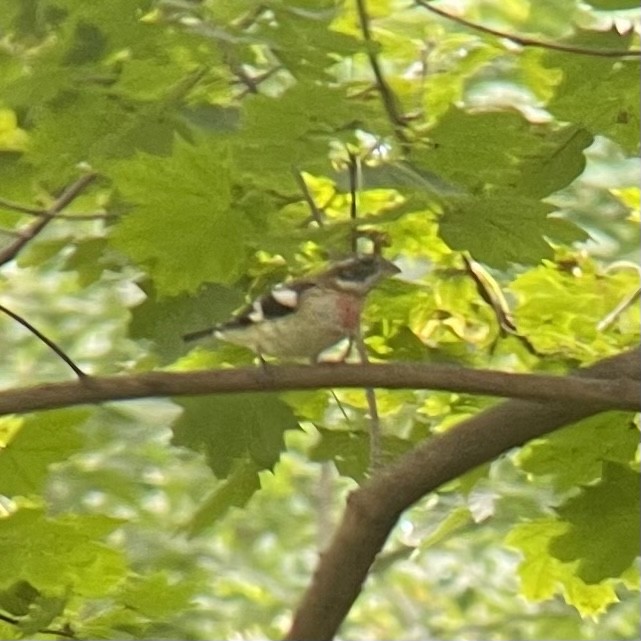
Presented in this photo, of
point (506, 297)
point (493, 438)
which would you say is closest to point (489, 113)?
point (493, 438)

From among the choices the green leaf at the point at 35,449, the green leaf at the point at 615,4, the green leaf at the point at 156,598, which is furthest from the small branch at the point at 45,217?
the green leaf at the point at 615,4

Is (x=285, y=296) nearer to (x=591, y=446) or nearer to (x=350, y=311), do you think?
(x=350, y=311)

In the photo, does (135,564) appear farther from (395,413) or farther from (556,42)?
(556,42)

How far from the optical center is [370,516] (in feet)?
2.19

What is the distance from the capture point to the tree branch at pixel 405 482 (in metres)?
0.66

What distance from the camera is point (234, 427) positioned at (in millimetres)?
733

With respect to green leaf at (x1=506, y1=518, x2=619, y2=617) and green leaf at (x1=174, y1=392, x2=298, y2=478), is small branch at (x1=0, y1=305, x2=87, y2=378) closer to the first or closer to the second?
green leaf at (x1=174, y1=392, x2=298, y2=478)

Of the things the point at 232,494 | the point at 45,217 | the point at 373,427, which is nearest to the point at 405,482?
the point at 373,427

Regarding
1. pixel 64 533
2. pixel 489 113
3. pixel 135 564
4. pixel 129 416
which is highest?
pixel 489 113

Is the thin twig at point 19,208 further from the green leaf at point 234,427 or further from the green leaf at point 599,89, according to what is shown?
the green leaf at point 599,89

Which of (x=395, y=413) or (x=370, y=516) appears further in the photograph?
(x=395, y=413)

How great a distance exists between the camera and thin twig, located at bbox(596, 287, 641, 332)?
0.79 meters

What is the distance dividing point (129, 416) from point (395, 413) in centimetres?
26

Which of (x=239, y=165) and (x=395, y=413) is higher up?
(x=239, y=165)
